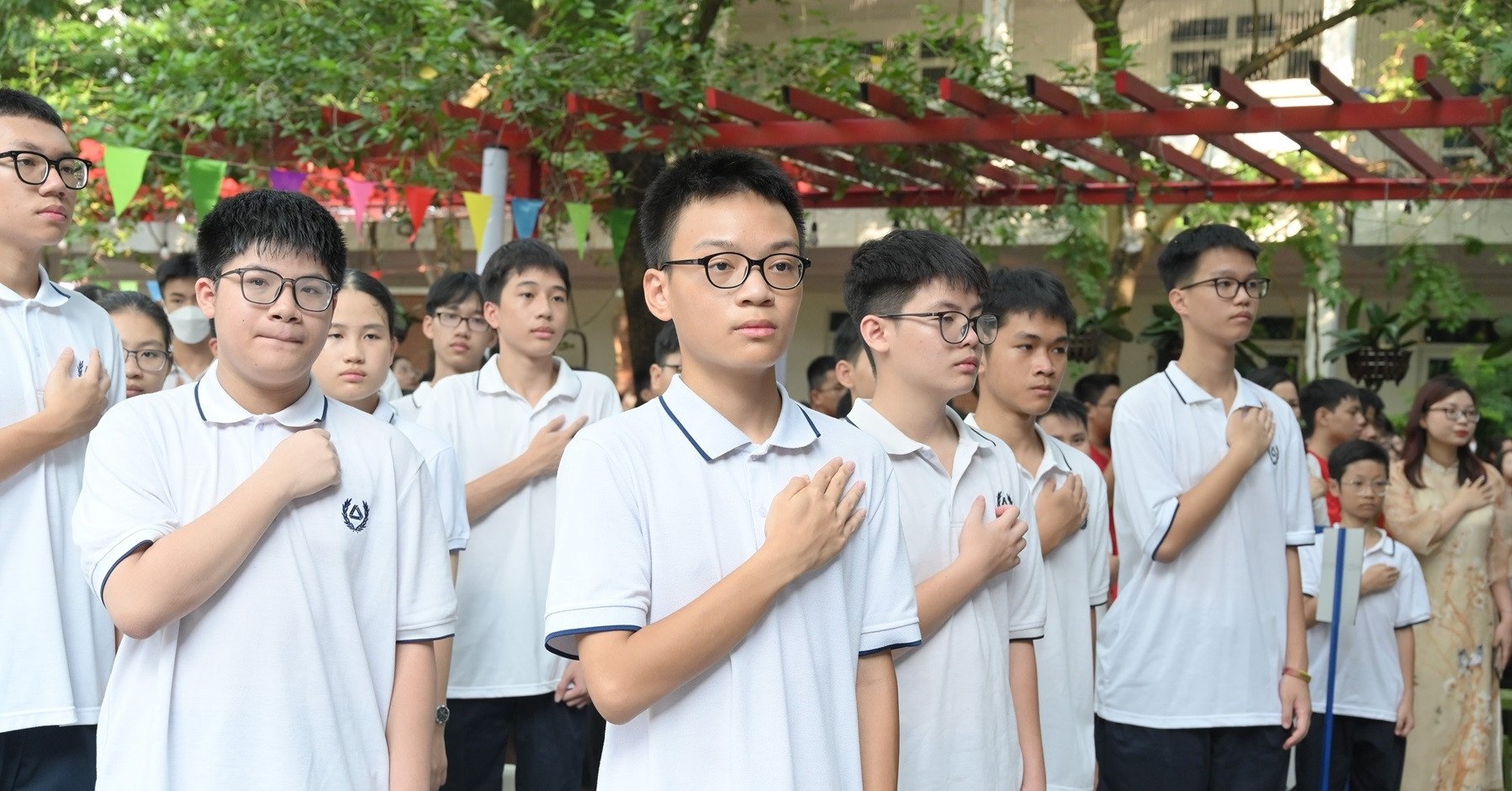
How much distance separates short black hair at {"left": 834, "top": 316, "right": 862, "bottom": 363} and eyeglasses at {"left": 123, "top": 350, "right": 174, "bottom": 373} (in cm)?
208

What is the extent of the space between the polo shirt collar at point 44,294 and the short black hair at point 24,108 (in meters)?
0.31

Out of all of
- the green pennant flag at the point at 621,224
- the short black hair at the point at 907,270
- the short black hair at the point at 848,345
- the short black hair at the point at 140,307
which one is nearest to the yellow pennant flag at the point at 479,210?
the green pennant flag at the point at 621,224

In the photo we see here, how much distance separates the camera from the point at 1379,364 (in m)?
10.6

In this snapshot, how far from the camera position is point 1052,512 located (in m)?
3.31

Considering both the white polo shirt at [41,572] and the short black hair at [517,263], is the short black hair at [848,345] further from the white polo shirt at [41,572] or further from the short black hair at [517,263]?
the white polo shirt at [41,572]

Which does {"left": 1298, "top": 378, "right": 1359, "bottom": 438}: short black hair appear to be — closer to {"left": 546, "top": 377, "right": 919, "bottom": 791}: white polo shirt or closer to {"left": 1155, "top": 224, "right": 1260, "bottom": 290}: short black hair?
{"left": 1155, "top": 224, "right": 1260, "bottom": 290}: short black hair

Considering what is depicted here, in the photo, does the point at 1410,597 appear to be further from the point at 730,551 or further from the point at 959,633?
the point at 730,551

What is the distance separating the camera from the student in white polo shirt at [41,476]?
2809 mm

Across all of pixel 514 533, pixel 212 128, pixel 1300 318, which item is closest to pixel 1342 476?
pixel 514 533

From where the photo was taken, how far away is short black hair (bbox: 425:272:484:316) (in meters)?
4.73

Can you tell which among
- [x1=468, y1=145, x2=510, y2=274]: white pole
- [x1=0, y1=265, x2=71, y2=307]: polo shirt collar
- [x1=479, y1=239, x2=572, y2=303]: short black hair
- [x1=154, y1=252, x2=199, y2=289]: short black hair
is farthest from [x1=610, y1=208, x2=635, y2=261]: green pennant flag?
[x1=0, y1=265, x2=71, y2=307]: polo shirt collar

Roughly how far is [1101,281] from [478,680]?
Answer: 9778mm

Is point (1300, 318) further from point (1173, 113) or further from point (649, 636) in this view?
point (649, 636)

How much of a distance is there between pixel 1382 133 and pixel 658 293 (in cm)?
611
